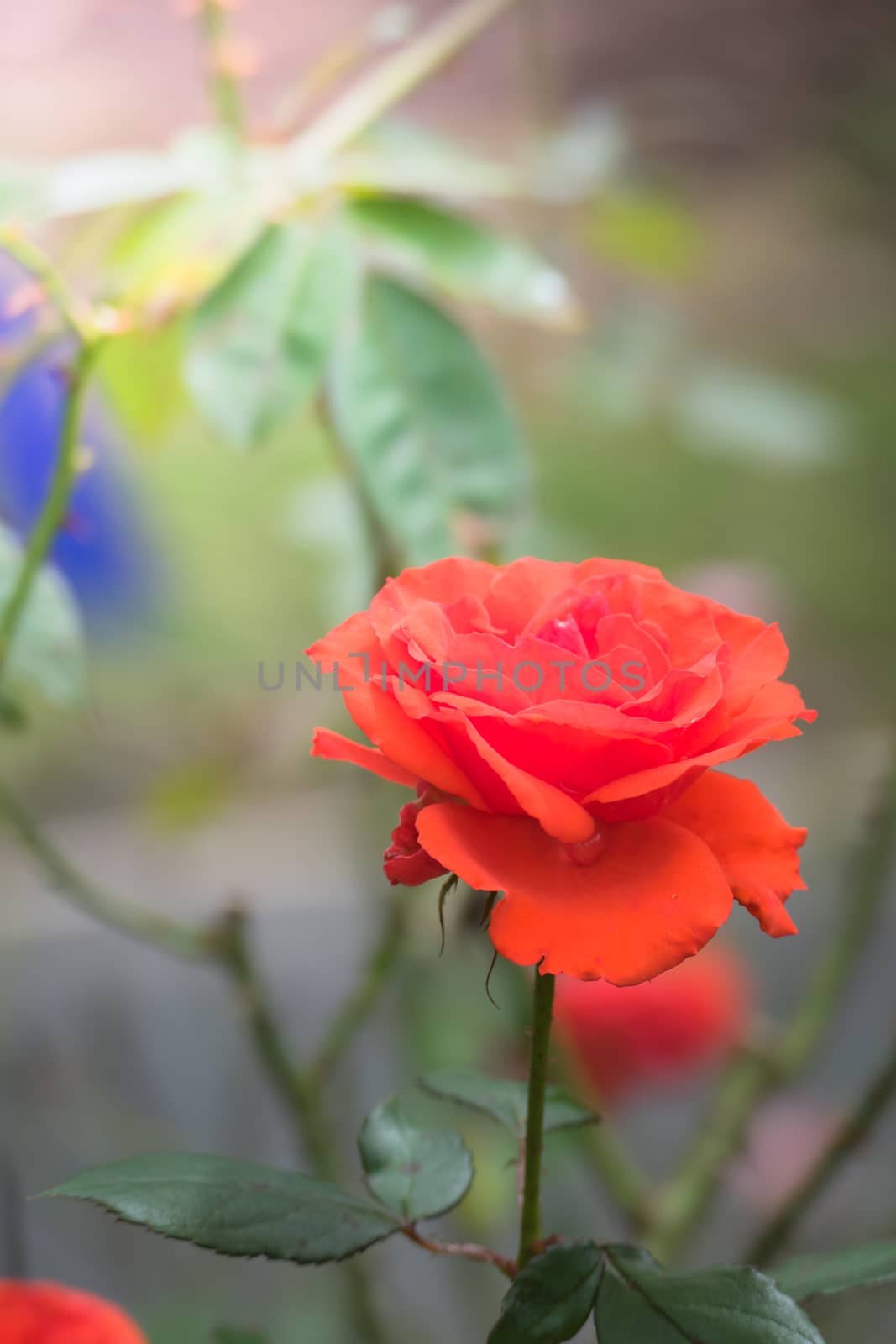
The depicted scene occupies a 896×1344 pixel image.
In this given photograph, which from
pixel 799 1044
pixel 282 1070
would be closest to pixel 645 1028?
pixel 799 1044

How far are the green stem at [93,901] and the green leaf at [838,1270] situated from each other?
219 mm

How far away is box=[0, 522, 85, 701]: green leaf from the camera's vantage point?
302 mm

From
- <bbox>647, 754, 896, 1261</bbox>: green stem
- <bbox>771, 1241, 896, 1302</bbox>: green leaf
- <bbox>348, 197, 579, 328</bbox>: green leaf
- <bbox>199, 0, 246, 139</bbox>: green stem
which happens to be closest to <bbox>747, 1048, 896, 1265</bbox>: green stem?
<bbox>647, 754, 896, 1261</bbox>: green stem

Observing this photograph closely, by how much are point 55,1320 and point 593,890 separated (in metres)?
0.16

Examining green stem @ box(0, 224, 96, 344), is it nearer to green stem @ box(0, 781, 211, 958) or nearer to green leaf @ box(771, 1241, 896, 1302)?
green stem @ box(0, 781, 211, 958)

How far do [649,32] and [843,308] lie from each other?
33 centimetres

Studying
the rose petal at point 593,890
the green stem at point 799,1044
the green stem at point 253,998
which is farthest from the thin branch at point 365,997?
the rose petal at point 593,890

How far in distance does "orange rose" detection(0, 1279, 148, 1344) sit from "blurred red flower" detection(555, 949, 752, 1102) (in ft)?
1.32

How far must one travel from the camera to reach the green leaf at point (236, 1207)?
180mm

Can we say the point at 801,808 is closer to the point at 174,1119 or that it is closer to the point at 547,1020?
the point at 174,1119

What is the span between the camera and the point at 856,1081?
2.82ft

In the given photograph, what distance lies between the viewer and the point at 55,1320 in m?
0.23

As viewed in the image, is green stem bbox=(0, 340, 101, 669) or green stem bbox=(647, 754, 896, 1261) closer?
green stem bbox=(0, 340, 101, 669)

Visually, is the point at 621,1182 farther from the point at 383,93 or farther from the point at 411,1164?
the point at 383,93
